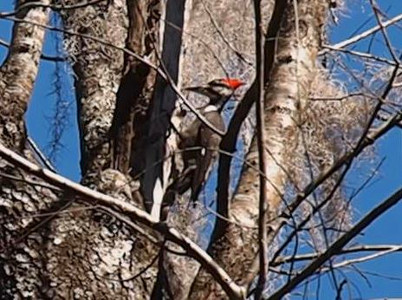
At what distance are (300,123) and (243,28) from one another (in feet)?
2.91

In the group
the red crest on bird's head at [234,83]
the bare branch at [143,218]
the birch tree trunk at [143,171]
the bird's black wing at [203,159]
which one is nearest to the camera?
the bare branch at [143,218]

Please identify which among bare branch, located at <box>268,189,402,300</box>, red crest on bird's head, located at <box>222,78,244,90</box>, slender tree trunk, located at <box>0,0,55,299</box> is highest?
red crest on bird's head, located at <box>222,78,244,90</box>

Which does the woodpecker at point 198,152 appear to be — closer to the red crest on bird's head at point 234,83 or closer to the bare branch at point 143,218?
the red crest on bird's head at point 234,83

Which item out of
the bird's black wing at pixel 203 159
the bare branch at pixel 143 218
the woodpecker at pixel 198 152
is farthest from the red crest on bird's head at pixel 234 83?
the bare branch at pixel 143 218

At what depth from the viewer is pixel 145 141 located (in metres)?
2.50

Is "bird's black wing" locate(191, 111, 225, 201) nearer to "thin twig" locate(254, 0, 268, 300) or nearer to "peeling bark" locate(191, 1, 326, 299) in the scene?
"peeling bark" locate(191, 1, 326, 299)

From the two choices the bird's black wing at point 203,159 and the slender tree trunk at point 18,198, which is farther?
the bird's black wing at point 203,159

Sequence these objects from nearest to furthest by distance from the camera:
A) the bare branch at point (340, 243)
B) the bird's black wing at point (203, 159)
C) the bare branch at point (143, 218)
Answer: the bare branch at point (340, 243), the bare branch at point (143, 218), the bird's black wing at point (203, 159)

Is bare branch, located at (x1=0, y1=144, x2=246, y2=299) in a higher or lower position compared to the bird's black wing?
lower

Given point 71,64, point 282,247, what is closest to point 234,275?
point 282,247

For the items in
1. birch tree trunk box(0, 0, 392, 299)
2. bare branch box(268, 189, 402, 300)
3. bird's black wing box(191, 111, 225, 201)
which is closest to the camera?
bare branch box(268, 189, 402, 300)

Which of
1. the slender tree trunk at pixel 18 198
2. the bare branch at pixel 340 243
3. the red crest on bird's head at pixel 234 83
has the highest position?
the red crest on bird's head at pixel 234 83

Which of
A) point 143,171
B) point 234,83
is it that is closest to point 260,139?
point 143,171

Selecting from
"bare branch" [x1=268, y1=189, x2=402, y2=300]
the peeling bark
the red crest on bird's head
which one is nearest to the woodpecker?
the red crest on bird's head
